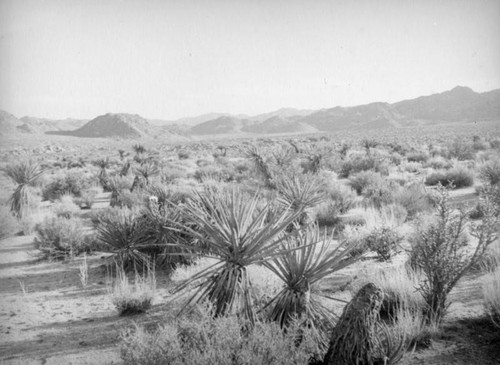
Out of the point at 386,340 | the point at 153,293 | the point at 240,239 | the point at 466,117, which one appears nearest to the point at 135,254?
the point at 153,293

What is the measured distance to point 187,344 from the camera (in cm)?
338

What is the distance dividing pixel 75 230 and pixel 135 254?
2.12m

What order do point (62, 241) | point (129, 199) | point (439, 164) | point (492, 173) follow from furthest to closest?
point (439, 164)
point (492, 173)
point (129, 199)
point (62, 241)

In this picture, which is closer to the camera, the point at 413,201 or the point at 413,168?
the point at 413,201

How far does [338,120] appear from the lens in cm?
13050

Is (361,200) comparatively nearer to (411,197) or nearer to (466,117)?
(411,197)

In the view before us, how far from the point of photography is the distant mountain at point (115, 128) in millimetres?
96188

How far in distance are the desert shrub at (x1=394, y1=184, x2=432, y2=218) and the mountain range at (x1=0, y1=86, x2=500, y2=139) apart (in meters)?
85.0

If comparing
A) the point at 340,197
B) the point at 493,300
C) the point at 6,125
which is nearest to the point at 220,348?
the point at 493,300

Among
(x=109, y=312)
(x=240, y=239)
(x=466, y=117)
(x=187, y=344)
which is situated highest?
(x=466, y=117)

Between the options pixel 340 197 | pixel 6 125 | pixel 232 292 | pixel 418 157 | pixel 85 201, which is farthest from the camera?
pixel 6 125

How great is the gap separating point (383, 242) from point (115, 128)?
331 feet

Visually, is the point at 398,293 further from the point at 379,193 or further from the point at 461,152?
the point at 461,152

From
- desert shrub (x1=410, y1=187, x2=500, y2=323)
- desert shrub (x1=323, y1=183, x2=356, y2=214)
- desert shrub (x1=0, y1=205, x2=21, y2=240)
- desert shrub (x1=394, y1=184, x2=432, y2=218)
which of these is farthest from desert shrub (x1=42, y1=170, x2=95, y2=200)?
desert shrub (x1=410, y1=187, x2=500, y2=323)
